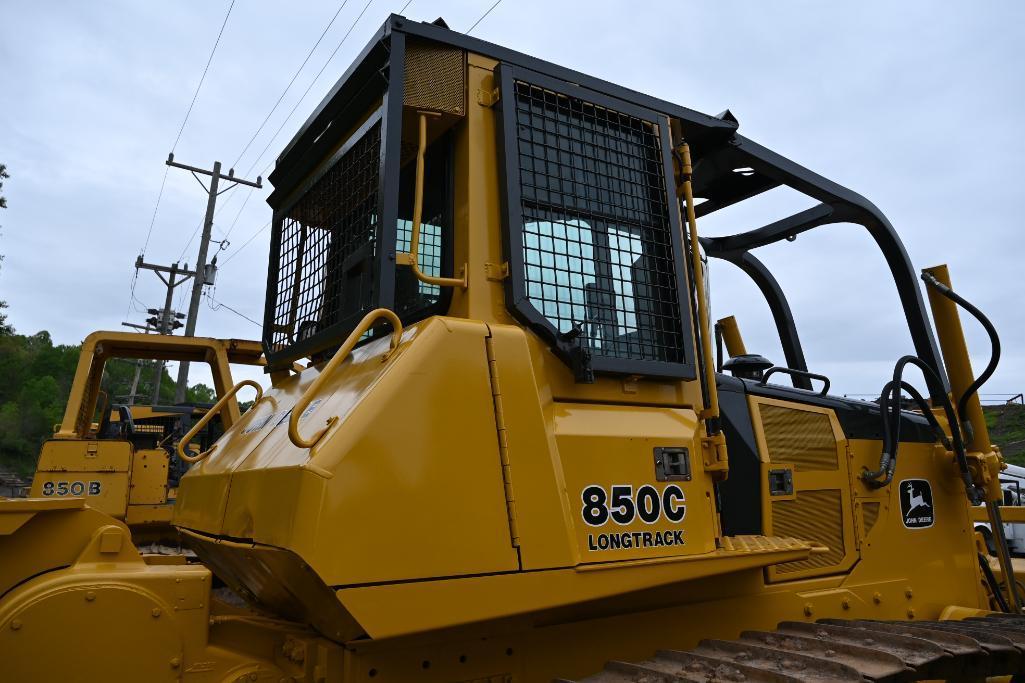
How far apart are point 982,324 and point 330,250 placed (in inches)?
133

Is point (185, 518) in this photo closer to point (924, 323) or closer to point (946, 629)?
point (946, 629)

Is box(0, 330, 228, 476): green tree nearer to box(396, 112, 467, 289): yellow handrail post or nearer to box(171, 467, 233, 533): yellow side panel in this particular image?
box(171, 467, 233, 533): yellow side panel

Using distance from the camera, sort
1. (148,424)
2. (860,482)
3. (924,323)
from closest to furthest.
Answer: (860,482) → (924,323) → (148,424)

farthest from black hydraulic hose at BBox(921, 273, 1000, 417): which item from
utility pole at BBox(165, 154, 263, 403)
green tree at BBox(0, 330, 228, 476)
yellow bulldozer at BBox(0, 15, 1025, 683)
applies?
green tree at BBox(0, 330, 228, 476)

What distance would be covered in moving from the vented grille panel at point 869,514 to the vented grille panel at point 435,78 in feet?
9.23

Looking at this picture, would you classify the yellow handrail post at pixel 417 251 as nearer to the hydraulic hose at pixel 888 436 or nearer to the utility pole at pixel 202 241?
the hydraulic hose at pixel 888 436

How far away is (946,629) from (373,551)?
2.57 metres

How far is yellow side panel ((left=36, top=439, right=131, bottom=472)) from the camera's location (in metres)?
7.45

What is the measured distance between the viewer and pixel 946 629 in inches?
130

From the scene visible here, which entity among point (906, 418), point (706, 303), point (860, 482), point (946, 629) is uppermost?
point (706, 303)

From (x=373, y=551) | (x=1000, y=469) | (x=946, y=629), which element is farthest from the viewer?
(x=1000, y=469)

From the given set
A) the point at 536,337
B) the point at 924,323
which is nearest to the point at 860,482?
the point at 924,323

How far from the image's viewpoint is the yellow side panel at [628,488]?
276 cm

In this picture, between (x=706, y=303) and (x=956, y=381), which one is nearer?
(x=706, y=303)
